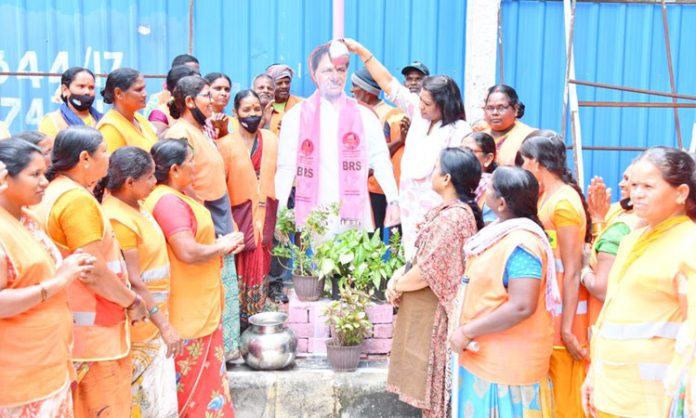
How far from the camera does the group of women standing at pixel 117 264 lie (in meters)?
2.42

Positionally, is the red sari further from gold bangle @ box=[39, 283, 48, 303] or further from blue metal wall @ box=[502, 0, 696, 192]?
blue metal wall @ box=[502, 0, 696, 192]

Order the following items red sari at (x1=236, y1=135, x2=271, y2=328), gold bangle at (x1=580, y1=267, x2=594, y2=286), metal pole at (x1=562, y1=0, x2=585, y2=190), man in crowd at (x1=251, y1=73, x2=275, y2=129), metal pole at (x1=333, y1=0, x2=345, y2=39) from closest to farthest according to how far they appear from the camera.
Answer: gold bangle at (x1=580, y1=267, x2=594, y2=286)
red sari at (x1=236, y1=135, x2=271, y2=328)
metal pole at (x1=333, y1=0, x2=345, y2=39)
metal pole at (x1=562, y1=0, x2=585, y2=190)
man in crowd at (x1=251, y1=73, x2=275, y2=129)

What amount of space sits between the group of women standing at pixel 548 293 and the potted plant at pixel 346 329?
63cm

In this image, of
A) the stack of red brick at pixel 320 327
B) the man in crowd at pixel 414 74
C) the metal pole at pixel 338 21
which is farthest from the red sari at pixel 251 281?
the man in crowd at pixel 414 74

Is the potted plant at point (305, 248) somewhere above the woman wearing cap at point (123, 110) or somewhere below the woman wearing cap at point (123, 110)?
below

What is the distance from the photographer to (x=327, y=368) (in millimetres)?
4512

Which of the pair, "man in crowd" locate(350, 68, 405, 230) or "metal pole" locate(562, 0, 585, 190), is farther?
"man in crowd" locate(350, 68, 405, 230)

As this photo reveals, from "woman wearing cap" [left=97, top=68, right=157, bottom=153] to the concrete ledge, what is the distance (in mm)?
1550

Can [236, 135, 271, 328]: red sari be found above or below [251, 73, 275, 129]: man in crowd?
below

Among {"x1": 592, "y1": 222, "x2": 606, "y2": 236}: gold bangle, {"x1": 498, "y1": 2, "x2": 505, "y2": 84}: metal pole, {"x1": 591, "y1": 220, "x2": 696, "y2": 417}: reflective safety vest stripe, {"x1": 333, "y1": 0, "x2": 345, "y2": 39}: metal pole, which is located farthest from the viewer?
{"x1": 498, "y1": 2, "x2": 505, "y2": 84}: metal pole

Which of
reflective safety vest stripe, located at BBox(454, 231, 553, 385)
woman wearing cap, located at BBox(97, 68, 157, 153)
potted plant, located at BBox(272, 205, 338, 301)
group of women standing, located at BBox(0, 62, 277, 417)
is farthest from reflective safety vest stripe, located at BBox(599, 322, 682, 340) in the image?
woman wearing cap, located at BBox(97, 68, 157, 153)

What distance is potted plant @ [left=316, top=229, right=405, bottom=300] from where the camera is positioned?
4.62 meters

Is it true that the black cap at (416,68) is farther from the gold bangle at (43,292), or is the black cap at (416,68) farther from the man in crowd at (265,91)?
the gold bangle at (43,292)

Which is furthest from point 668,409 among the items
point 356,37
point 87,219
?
point 356,37
